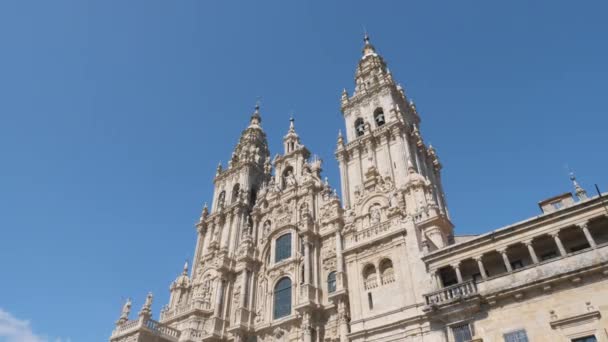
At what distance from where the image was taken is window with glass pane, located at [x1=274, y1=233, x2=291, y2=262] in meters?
38.2

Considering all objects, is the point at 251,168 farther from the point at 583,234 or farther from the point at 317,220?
the point at 583,234

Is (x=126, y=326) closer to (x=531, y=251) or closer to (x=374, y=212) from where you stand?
(x=374, y=212)

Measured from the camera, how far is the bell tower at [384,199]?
928 inches

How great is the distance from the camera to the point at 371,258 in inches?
1006

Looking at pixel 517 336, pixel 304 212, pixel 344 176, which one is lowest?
pixel 517 336

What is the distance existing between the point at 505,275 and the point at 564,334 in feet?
11.1

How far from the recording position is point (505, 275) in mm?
19938

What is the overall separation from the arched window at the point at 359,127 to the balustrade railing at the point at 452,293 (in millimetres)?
22563

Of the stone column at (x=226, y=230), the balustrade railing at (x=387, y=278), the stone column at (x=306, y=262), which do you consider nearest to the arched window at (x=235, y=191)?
the stone column at (x=226, y=230)

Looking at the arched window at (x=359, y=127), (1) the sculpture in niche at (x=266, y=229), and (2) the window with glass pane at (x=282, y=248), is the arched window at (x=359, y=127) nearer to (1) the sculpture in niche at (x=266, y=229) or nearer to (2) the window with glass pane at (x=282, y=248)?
(2) the window with glass pane at (x=282, y=248)

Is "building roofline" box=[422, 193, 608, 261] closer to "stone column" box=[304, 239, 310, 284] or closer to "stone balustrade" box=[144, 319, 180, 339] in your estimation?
"stone column" box=[304, 239, 310, 284]

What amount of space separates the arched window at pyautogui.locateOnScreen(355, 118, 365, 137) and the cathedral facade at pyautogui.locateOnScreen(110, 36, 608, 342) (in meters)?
0.13

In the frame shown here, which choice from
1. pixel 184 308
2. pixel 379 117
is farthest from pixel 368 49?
pixel 184 308

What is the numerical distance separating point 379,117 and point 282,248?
15405 millimetres
